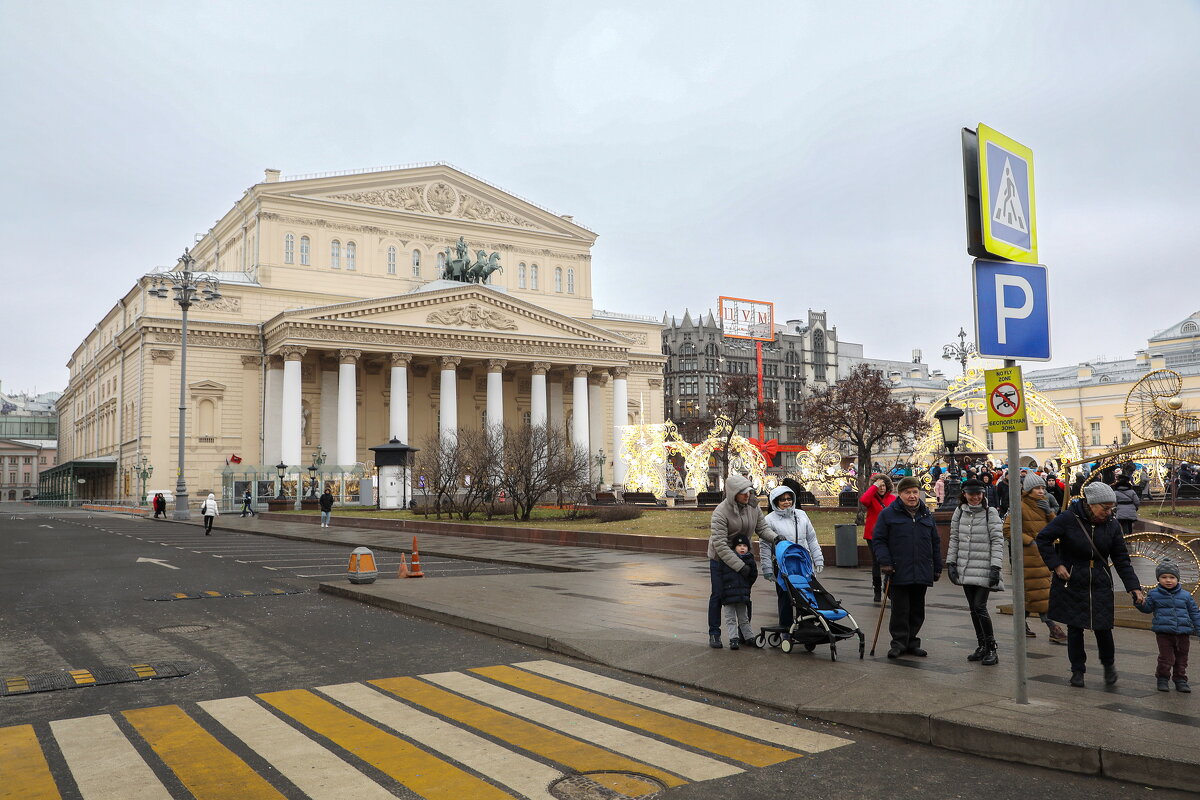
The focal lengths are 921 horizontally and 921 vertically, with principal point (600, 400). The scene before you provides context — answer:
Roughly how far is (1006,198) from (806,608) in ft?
14.0

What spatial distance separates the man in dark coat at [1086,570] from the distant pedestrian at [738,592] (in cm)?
281

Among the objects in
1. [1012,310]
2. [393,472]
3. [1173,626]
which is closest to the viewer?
[1012,310]

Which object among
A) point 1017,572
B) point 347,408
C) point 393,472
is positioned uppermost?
point 347,408

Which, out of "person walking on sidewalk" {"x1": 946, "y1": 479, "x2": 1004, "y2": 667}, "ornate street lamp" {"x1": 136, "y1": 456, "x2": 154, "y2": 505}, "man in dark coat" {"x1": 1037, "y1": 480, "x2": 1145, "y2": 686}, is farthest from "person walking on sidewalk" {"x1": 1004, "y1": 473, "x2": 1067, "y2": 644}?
"ornate street lamp" {"x1": 136, "y1": 456, "x2": 154, "y2": 505}

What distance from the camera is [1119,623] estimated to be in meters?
10.6

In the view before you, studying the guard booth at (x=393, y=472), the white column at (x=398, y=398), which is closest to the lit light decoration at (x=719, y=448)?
the guard booth at (x=393, y=472)

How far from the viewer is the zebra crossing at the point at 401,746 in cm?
557

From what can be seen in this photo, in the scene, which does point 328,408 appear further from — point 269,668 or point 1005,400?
point 1005,400

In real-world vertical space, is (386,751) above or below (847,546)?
below

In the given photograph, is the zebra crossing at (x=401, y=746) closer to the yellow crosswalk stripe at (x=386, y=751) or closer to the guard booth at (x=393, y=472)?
the yellow crosswalk stripe at (x=386, y=751)

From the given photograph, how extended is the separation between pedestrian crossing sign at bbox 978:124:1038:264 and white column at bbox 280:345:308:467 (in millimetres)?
54494

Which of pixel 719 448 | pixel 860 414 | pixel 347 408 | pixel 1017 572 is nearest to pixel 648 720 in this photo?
pixel 1017 572

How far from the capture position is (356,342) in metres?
59.0

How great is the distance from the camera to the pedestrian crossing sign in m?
6.91
